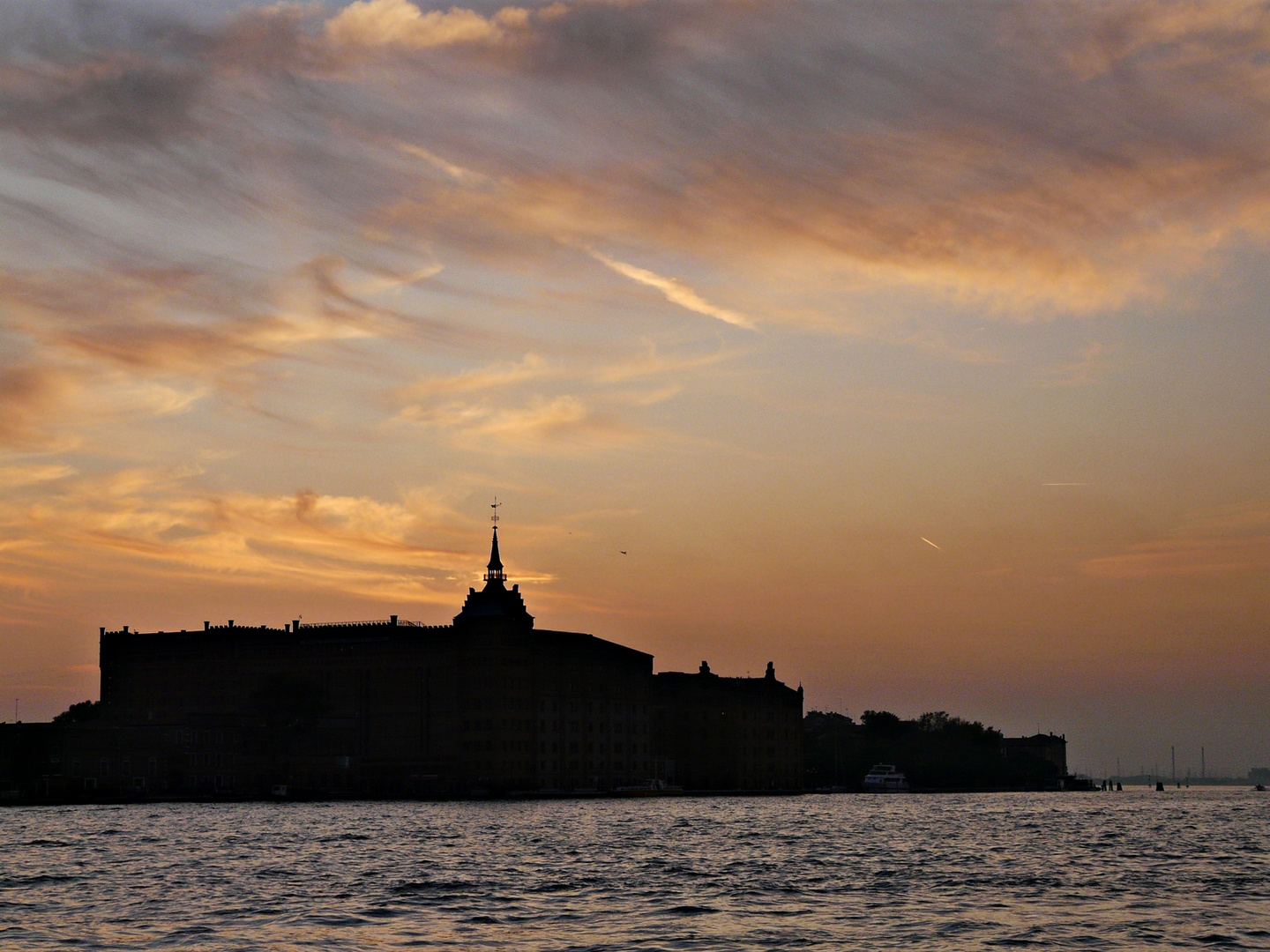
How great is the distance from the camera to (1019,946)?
161 ft

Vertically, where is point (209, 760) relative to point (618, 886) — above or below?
below

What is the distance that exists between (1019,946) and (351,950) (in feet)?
65.1

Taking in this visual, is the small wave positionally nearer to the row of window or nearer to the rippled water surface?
the rippled water surface

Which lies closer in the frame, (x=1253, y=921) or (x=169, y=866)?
(x=1253, y=921)

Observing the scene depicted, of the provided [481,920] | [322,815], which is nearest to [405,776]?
[322,815]

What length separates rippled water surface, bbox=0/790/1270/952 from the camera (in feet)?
168

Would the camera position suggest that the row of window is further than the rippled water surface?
Yes

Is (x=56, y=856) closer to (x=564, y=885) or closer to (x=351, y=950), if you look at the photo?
(x=564, y=885)

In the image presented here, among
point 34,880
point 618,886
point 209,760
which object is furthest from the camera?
point 209,760

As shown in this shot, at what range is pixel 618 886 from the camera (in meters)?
67.3

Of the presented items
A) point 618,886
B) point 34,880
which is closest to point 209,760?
point 34,880

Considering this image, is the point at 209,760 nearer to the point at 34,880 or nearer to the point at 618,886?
the point at 34,880

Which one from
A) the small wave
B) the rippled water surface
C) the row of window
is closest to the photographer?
the rippled water surface

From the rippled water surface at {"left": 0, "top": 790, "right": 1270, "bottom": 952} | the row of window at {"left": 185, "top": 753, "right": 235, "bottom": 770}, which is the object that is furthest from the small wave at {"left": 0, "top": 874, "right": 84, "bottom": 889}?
the row of window at {"left": 185, "top": 753, "right": 235, "bottom": 770}
